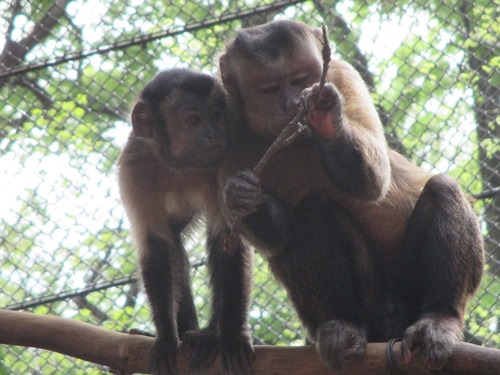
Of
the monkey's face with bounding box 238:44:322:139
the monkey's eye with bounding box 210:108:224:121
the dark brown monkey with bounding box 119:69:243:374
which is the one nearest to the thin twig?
the monkey's face with bounding box 238:44:322:139

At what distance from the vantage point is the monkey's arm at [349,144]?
14.7ft

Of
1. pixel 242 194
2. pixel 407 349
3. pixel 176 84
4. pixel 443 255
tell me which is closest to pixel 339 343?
pixel 407 349

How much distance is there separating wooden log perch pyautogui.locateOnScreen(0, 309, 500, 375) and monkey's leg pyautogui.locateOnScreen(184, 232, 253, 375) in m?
0.08

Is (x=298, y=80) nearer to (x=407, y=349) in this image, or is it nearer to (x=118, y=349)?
(x=407, y=349)

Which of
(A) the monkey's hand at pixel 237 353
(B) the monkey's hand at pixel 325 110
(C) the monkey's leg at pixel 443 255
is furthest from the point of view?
(A) the monkey's hand at pixel 237 353

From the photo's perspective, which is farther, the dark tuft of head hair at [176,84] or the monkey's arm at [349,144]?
the dark tuft of head hair at [176,84]

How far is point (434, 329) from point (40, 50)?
5.97 metres

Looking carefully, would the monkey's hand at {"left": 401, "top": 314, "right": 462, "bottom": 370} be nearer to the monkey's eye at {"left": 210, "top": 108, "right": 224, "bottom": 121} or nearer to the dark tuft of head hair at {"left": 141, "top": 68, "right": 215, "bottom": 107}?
the monkey's eye at {"left": 210, "top": 108, "right": 224, "bottom": 121}

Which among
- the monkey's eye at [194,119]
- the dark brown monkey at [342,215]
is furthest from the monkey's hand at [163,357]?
the monkey's eye at [194,119]

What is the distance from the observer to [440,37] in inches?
368

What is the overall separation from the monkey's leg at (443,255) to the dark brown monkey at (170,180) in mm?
1264

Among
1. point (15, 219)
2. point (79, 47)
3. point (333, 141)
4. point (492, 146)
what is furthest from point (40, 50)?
point (333, 141)

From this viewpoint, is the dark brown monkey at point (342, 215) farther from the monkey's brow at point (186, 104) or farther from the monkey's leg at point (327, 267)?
the monkey's brow at point (186, 104)

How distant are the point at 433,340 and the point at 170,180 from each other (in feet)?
7.48
